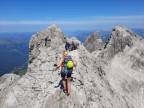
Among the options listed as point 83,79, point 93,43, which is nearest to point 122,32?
point 83,79

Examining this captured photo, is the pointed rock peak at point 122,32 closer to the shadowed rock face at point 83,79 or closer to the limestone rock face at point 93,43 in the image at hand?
the shadowed rock face at point 83,79

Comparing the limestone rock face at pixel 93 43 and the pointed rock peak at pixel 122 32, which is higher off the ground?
the pointed rock peak at pixel 122 32

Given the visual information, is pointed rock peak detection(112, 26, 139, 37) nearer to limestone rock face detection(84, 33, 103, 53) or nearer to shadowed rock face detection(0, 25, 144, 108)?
shadowed rock face detection(0, 25, 144, 108)

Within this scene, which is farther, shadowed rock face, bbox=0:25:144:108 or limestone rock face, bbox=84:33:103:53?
limestone rock face, bbox=84:33:103:53

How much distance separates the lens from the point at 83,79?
15883mm

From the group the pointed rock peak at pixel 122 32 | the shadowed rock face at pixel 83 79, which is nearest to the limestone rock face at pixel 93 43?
the pointed rock peak at pixel 122 32

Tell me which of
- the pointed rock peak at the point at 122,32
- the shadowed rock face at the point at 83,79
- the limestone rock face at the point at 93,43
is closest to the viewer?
the shadowed rock face at the point at 83,79

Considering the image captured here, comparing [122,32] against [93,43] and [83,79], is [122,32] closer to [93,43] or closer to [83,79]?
[83,79]

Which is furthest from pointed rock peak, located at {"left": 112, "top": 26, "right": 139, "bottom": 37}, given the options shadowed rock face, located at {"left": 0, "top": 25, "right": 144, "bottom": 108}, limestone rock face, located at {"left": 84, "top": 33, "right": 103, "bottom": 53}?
limestone rock face, located at {"left": 84, "top": 33, "right": 103, "bottom": 53}

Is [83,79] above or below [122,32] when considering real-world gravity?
below

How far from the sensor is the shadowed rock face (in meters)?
12.6

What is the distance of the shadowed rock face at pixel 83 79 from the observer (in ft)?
41.4

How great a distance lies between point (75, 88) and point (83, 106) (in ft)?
7.07

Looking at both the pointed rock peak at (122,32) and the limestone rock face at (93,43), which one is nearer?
the pointed rock peak at (122,32)
